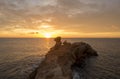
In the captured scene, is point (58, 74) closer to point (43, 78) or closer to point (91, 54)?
point (43, 78)

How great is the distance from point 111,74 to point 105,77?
3657 millimetres

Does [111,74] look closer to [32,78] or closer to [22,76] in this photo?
[32,78]

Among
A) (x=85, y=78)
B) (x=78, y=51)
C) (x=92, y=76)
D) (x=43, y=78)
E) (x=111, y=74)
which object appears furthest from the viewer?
(x=78, y=51)

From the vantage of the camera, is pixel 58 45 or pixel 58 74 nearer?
pixel 58 74

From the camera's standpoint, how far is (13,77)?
32062 millimetres

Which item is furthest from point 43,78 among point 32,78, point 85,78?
point 85,78

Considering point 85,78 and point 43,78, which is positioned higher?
point 43,78

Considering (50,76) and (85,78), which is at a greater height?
(50,76)

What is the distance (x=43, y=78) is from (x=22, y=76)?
13004mm

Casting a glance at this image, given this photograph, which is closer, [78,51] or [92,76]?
[92,76]

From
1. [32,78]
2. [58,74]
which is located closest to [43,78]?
[58,74]

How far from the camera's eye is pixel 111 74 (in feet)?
112

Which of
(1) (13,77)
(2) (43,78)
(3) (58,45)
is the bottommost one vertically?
(1) (13,77)

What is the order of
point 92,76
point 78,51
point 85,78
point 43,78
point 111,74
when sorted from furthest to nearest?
point 78,51 < point 111,74 < point 92,76 < point 85,78 < point 43,78
